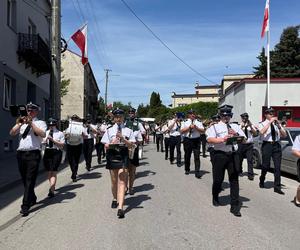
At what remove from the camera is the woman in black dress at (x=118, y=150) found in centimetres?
749

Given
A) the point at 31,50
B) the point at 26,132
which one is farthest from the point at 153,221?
the point at 31,50

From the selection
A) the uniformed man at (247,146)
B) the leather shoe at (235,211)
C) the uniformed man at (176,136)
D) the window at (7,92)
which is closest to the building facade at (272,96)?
the uniformed man at (176,136)

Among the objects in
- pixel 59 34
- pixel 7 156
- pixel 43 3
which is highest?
pixel 43 3

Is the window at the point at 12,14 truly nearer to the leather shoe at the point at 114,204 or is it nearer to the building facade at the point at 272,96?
the leather shoe at the point at 114,204

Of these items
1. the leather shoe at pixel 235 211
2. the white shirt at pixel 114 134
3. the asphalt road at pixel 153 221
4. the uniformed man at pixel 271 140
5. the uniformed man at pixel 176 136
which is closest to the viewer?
the asphalt road at pixel 153 221

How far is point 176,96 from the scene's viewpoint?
128 metres

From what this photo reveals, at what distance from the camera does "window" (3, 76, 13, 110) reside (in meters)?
18.5

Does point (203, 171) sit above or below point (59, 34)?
below

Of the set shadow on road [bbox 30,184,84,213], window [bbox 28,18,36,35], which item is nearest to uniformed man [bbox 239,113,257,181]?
shadow on road [bbox 30,184,84,213]

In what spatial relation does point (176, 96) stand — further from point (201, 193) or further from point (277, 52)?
point (201, 193)

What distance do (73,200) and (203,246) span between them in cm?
388

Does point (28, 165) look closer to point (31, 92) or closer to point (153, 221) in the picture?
point (153, 221)

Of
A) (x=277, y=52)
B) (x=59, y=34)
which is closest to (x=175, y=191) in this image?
(x=59, y=34)

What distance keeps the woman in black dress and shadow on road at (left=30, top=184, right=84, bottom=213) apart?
A: 1.47 m
